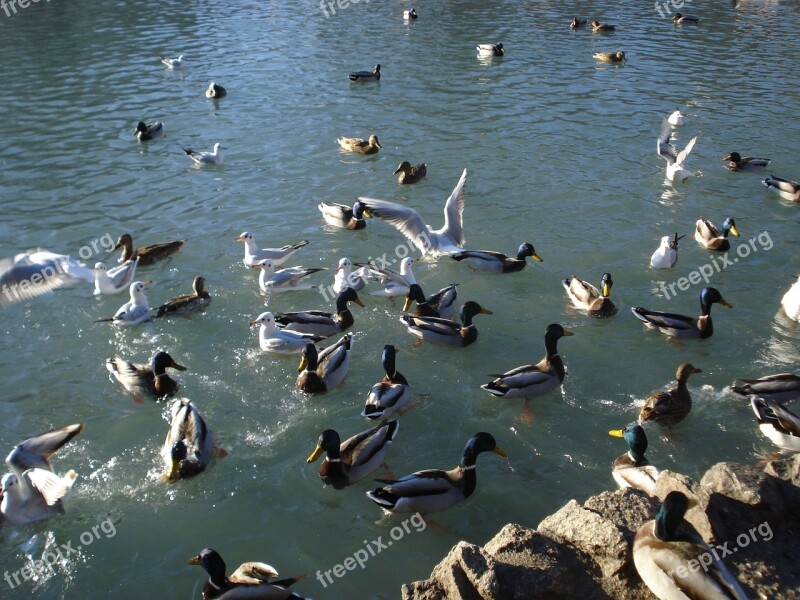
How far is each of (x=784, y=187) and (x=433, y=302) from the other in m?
8.32

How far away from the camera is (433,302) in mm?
10734

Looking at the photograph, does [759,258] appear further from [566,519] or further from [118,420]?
[118,420]

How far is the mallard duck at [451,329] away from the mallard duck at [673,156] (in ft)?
23.8

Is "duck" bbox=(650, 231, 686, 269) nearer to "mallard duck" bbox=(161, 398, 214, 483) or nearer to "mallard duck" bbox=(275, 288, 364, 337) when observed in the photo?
"mallard duck" bbox=(275, 288, 364, 337)

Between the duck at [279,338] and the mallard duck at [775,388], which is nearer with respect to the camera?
the mallard duck at [775,388]

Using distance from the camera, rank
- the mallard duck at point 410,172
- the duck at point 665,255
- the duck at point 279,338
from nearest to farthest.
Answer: the duck at point 279,338 → the duck at point 665,255 → the mallard duck at point 410,172

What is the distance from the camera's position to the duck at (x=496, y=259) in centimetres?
1177

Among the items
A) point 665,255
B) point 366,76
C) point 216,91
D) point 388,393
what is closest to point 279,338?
point 388,393

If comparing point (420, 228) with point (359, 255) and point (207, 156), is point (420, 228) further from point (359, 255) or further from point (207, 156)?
point (207, 156)

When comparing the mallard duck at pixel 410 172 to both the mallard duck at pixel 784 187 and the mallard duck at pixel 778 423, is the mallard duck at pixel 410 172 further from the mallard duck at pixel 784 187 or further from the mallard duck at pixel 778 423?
the mallard duck at pixel 778 423

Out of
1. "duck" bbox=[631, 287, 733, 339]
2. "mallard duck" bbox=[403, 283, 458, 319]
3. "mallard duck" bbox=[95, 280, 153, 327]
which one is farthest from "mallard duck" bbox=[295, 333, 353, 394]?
"duck" bbox=[631, 287, 733, 339]

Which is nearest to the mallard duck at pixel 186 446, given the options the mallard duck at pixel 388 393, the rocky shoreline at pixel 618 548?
the mallard duck at pixel 388 393

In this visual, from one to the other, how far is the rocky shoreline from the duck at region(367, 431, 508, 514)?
1.32m

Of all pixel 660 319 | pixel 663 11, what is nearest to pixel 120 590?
pixel 660 319
